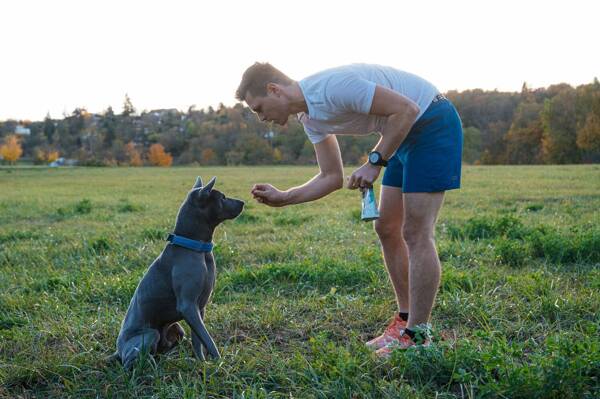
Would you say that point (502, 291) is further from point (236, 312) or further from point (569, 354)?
point (236, 312)

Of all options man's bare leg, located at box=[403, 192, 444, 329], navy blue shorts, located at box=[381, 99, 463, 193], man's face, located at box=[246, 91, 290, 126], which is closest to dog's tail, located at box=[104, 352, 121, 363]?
man's face, located at box=[246, 91, 290, 126]

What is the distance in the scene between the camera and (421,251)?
4.02 meters

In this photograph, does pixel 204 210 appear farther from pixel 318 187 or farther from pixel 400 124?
pixel 400 124

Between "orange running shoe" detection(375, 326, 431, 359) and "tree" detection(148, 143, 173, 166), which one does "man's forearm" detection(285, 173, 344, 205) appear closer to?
"orange running shoe" detection(375, 326, 431, 359)

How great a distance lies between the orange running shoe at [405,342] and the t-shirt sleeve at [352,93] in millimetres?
1490

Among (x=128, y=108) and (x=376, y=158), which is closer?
(x=376, y=158)

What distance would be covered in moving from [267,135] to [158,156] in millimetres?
24062

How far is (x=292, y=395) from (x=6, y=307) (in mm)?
3376

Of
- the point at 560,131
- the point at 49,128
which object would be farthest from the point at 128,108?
the point at 560,131

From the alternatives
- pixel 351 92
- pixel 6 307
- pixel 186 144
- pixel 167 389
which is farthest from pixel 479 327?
pixel 186 144

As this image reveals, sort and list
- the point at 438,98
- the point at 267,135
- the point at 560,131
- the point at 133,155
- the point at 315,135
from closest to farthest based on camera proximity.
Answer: the point at 438,98 < the point at 315,135 < the point at 560,131 < the point at 267,135 < the point at 133,155

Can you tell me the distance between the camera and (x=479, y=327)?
174 inches

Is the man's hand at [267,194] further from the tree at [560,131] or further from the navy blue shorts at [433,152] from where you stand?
the tree at [560,131]

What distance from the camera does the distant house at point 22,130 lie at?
13973 cm
